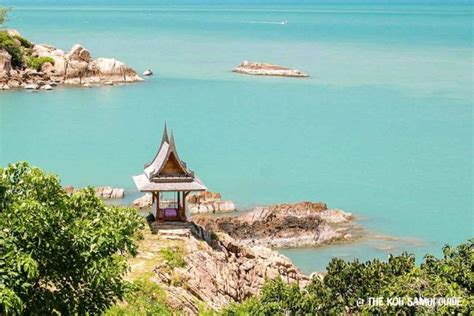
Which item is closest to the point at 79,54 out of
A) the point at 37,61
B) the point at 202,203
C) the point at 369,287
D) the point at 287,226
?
the point at 37,61

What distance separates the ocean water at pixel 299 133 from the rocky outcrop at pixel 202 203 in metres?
1.08

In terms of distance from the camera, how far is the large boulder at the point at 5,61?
4506 centimetres

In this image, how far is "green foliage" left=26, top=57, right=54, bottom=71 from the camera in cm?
4719

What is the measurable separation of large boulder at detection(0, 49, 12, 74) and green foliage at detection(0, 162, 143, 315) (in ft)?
125

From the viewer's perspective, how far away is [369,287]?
403 inches

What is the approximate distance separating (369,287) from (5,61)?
3882 cm

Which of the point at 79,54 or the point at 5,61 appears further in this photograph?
the point at 79,54

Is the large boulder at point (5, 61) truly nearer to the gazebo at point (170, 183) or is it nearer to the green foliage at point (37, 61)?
the green foliage at point (37, 61)

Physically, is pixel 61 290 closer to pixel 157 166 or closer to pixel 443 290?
pixel 443 290

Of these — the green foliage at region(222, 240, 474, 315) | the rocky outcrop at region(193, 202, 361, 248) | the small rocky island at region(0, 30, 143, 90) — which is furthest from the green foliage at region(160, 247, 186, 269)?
the small rocky island at region(0, 30, 143, 90)

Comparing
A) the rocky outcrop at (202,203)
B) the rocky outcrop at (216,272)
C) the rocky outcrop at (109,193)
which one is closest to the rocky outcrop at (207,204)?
the rocky outcrop at (202,203)

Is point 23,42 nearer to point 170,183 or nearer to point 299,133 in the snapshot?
point 299,133

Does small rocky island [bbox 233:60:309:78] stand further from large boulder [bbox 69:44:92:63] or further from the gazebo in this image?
the gazebo

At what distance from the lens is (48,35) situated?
78812 mm
